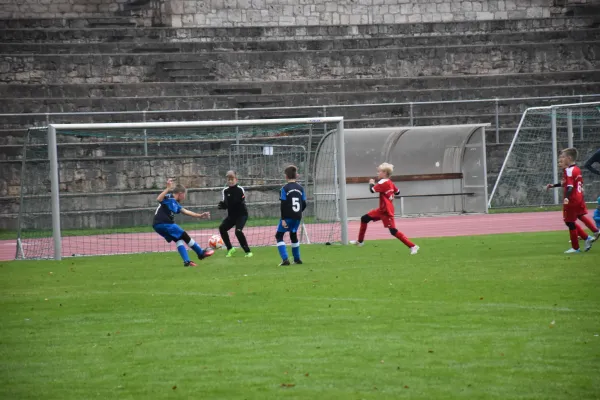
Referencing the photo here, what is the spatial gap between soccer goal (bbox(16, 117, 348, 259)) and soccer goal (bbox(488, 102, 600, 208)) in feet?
18.2

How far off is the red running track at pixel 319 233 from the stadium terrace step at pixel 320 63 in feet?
27.0

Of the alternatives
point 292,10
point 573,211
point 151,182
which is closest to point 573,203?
point 573,211

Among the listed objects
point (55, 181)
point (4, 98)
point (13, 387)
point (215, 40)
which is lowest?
point (13, 387)

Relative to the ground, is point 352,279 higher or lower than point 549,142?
lower

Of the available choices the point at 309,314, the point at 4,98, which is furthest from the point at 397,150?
the point at 309,314

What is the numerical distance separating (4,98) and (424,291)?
20.1 meters

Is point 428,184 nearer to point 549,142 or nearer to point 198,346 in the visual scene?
point 549,142

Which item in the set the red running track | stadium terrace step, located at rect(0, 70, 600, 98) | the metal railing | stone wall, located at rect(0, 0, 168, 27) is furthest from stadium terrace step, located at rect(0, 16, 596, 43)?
the red running track

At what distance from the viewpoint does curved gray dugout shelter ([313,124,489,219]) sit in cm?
2795

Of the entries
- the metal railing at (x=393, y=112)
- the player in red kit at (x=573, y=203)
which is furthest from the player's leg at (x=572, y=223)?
the metal railing at (x=393, y=112)

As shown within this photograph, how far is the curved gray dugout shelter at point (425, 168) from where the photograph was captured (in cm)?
2795

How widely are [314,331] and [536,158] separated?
72.3 feet

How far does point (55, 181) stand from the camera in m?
18.2

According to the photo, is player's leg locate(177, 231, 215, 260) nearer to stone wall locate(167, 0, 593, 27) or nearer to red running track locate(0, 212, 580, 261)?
red running track locate(0, 212, 580, 261)
